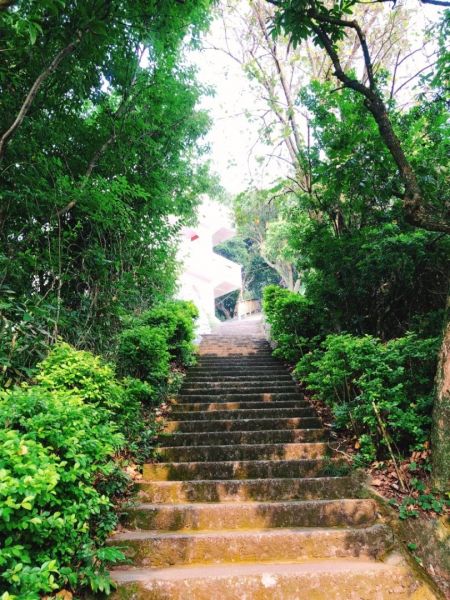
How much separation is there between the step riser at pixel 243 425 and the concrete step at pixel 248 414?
0.28 meters

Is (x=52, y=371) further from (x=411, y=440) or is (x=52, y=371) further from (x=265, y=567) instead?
(x=411, y=440)

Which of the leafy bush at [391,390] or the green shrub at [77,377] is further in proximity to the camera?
→ the leafy bush at [391,390]

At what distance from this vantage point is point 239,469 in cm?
436

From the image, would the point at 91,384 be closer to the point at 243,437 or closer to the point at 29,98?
the point at 243,437

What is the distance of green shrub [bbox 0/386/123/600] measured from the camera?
2057mm

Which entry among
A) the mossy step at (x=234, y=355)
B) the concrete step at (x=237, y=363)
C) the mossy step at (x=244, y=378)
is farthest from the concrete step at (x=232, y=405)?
the mossy step at (x=234, y=355)

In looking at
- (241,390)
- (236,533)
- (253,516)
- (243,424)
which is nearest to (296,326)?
(241,390)

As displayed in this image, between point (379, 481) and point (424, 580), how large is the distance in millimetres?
932

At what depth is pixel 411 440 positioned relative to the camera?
401 centimetres

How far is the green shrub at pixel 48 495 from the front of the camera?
2.06 metres

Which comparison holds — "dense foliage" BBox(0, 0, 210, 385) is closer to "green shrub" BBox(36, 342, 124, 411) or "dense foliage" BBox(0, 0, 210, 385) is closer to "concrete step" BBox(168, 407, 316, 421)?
"green shrub" BBox(36, 342, 124, 411)

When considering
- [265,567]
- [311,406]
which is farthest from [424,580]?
[311,406]

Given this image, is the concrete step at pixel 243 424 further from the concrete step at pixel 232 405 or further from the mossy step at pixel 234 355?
the mossy step at pixel 234 355

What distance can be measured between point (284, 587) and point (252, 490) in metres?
1.16
